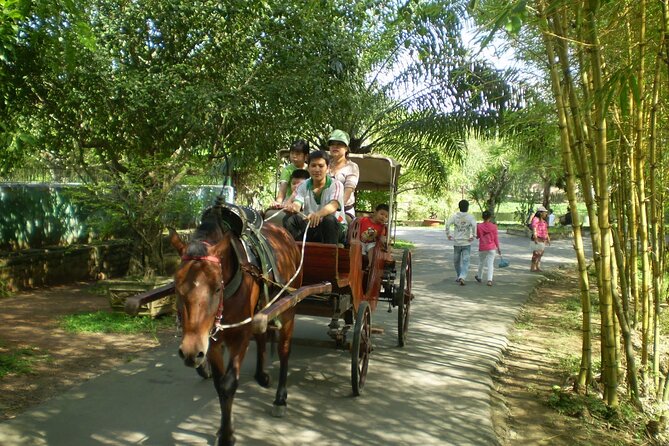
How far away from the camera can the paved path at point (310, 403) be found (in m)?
4.62

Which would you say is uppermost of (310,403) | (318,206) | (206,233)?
(318,206)

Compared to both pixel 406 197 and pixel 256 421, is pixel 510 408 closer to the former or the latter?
pixel 256 421

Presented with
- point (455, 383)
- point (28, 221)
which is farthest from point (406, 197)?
point (455, 383)

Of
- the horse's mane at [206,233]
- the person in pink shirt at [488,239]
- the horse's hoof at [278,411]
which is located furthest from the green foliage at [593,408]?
the person in pink shirt at [488,239]

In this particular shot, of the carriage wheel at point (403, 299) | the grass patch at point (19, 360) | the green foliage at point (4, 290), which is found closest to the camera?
the grass patch at point (19, 360)

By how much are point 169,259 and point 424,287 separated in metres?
5.16

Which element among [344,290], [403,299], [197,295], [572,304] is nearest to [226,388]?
[197,295]

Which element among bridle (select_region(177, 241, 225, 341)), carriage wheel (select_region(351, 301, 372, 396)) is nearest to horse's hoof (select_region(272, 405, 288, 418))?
carriage wheel (select_region(351, 301, 372, 396))

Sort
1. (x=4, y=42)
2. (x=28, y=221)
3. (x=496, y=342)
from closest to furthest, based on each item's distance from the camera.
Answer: (x=4, y=42) < (x=496, y=342) < (x=28, y=221)

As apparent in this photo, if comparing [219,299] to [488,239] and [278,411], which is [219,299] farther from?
[488,239]

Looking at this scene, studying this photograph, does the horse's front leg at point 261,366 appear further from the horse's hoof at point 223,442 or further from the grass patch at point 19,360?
the grass patch at point 19,360

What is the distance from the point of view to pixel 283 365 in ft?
17.2

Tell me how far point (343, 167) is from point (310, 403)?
2.48m

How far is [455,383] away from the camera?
6.13 meters
